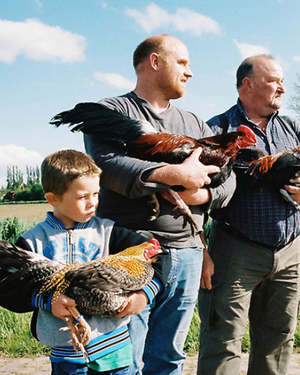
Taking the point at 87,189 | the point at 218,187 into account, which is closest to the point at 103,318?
the point at 87,189

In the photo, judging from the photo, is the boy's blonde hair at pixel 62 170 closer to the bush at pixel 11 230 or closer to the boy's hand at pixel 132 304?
the boy's hand at pixel 132 304

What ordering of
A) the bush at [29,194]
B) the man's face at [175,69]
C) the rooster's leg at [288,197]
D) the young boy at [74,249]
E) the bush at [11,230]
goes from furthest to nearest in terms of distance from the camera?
1. the bush at [29,194]
2. the bush at [11,230]
3. the rooster's leg at [288,197]
4. the man's face at [175,69]
5. the young boy at [74,249]

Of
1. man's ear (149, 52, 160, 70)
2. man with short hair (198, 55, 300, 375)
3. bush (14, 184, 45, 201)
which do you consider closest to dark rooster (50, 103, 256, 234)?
man's ear (149, 52, 160, 70)

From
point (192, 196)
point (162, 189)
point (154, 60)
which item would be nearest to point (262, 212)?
point (192, 196)

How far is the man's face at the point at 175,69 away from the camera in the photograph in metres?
2.45

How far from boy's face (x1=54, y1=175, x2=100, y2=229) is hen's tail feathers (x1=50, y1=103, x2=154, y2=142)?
1.70 ft

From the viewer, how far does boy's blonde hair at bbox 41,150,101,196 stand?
6.05 ft

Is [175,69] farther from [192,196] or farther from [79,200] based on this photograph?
[79,200]

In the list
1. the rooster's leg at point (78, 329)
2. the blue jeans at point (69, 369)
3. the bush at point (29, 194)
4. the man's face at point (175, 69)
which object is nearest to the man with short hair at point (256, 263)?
the man's face at point (175, 69)

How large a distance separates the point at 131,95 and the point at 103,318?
1.42 meters

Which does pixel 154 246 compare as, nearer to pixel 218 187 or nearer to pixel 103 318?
pixel 103 318

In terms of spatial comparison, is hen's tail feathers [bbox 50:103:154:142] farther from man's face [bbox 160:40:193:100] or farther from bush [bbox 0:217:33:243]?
bush [bbox 0:217:33:243]

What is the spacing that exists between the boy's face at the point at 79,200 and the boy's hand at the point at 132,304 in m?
0.44

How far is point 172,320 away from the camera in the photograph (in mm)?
2312
